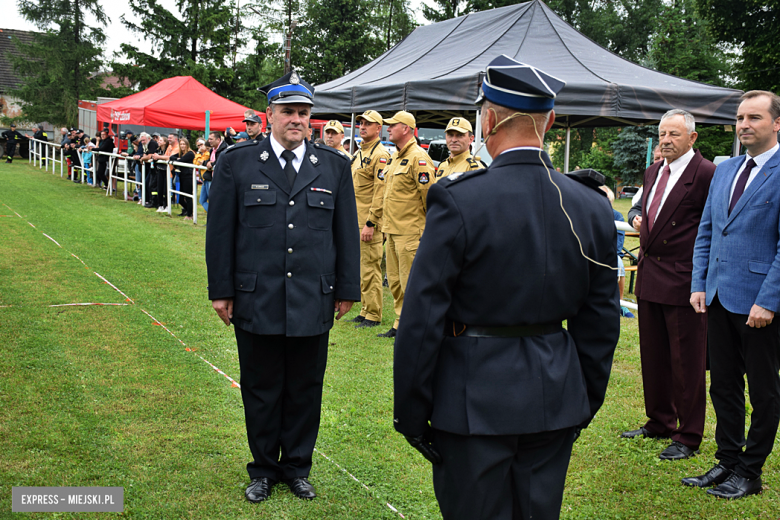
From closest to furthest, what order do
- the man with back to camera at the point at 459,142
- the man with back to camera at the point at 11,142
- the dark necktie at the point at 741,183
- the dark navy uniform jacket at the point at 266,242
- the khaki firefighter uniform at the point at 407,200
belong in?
the dark navy uniform jacket at the point at 266,242 < the dark necktie at the point at 741,183 < the man with back to camera at the point at 459,142 < the khaki firefighter uniform at the point at 407,200 < the man with back to camera at the point at 11,142

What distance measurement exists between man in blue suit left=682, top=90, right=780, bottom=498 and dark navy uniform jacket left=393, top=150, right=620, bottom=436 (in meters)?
1.91

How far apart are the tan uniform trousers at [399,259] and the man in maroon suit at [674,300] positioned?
2.77m

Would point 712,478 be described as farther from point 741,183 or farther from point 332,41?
point 332,41

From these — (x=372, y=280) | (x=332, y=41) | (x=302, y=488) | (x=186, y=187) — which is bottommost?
(x=302, y=488)

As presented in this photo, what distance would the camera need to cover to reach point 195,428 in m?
4.07

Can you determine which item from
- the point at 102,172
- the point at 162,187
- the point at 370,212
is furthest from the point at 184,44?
the point at 370,212

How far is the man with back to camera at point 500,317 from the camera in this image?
1905 millimetres

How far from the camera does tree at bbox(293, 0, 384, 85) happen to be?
37.8 meters

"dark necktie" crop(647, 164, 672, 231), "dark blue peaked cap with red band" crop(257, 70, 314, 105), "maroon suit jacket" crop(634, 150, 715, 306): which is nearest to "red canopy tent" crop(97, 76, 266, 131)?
"dark blue peaked cap with red band" crop(257, 70, 314, 105)

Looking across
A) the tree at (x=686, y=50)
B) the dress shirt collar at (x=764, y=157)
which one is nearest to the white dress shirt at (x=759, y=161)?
the dress shirt collar at (x=764, y=157)

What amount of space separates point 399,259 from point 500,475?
16.2ft

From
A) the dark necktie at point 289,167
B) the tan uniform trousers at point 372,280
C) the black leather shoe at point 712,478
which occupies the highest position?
the dark necktie at point 289,167

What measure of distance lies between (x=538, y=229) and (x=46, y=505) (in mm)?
2756

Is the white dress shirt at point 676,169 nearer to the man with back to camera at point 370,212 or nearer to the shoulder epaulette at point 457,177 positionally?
the shoulder epaulette at point 457,177
